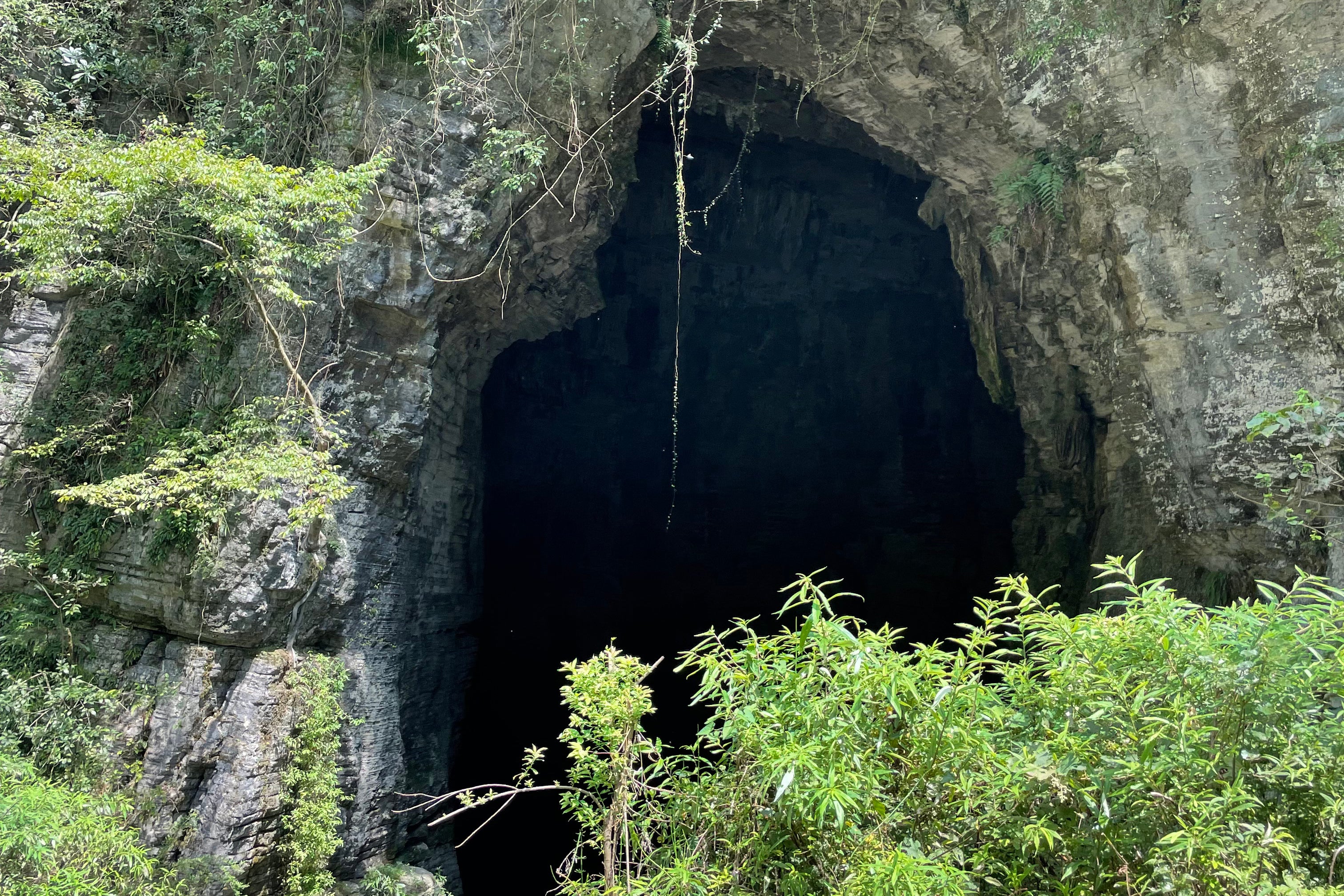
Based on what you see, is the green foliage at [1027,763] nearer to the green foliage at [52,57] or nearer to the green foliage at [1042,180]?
the green foliage at [1042,180]

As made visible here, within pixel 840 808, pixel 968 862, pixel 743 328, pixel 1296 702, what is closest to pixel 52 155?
pixel 840 808

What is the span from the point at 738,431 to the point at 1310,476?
7924mm

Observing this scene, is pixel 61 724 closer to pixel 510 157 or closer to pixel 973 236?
pixel 510 157

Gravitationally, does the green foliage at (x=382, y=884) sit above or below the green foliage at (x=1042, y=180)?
below

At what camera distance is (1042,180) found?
20.1ft

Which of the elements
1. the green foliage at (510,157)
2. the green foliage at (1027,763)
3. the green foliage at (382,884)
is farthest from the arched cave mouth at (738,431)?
the green foliage at (1027,763)

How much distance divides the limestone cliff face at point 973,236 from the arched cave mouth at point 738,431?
3247 mm

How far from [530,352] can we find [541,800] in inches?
227

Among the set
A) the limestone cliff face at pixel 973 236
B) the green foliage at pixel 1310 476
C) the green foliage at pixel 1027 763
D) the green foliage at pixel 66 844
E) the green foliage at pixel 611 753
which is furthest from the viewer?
the limestone cliff face at pixel 973 236

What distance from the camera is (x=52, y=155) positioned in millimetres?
4996

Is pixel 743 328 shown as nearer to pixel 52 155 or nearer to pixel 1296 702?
pixel 52 155

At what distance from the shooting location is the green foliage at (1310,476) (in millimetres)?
4617

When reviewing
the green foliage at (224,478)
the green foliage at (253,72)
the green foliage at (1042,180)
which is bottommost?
the green foliage at (224,478)

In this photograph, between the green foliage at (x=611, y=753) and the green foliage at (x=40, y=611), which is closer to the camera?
the green foliage at (x=611, y=753)
